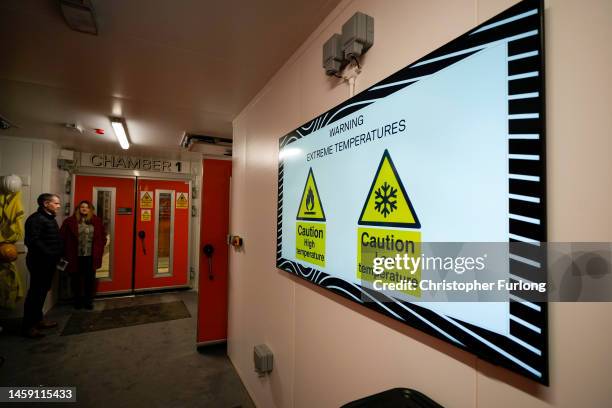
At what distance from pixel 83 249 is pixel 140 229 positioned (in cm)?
100

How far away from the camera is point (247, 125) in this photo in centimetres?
291

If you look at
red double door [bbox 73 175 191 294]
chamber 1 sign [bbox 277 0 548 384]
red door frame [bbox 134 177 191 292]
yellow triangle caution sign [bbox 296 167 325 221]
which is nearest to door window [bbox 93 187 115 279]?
red double door [bbox 73 175 191 294]

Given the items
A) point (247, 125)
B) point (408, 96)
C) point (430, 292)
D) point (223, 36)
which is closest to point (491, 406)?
point (430, 292)

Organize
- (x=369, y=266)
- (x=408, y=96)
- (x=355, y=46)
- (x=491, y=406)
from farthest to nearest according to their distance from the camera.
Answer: (x=355, y=46) → (x=369, y=266) → (x=408, y=96) → (x=491, y=406)

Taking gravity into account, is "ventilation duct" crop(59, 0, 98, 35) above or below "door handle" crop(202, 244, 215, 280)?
above

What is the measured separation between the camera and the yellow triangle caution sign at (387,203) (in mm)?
971

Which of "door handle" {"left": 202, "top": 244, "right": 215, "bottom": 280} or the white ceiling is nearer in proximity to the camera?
the white ceiling

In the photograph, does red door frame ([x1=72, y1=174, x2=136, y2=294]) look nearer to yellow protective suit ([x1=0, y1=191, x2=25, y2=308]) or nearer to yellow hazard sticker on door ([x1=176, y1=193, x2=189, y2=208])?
yellow hazard sticker on door ([x1=176, y1=193, x2=189, y2=208])

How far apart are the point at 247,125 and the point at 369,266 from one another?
2.25 metres

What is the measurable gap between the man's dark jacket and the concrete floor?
1004mm

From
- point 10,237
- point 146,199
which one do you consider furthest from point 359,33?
point 146,199

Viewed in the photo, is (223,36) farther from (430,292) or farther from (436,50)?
(430,292)

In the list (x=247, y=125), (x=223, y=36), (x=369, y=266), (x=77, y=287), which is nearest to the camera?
(x=369, y=266)

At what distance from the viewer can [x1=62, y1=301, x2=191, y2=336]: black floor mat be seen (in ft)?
12.9
